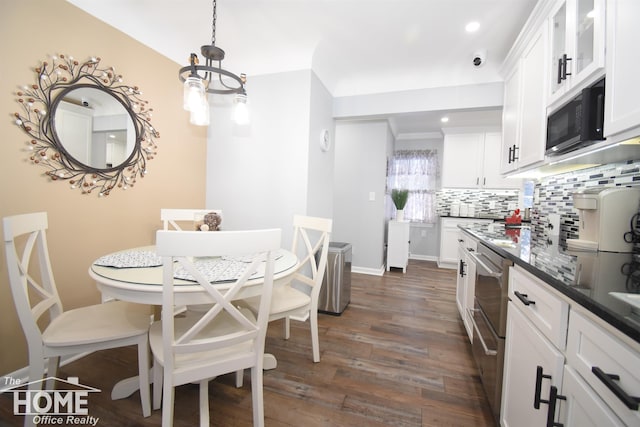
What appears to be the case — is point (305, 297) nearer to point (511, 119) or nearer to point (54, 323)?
point (54, 323)

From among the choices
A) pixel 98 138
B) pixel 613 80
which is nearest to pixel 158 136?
pixel 98 138

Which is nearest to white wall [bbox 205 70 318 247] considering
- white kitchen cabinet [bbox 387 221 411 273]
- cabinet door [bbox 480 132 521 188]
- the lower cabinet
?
the lower cabinet

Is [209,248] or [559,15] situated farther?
[559,15]

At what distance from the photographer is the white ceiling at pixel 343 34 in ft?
6.32

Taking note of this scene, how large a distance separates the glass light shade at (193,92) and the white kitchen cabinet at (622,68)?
1916mm

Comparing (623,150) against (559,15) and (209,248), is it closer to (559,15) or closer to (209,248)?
(559,15)

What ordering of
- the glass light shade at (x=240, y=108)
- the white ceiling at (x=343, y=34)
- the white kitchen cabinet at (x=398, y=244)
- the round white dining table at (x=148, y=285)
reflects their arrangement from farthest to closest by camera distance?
the white kitchen cabinet at (x=398, y=244), the white ceiling at (x=343, y=34), the glass light shade at (x=240, y=108), the round white dining table at (x=148, y=285)

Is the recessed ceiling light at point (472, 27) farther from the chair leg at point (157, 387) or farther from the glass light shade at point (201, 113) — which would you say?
the chair leg at point (157, 387)

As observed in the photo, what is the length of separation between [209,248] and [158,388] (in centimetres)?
99

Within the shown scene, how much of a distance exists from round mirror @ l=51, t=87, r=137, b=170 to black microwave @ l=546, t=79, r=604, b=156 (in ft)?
9.47

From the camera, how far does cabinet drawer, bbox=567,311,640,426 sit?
56 cm

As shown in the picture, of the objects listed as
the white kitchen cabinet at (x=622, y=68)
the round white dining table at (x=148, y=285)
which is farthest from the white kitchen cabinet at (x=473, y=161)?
the round white dining table at (x=148, y=285)

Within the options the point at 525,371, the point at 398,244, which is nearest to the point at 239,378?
the point at 525,371

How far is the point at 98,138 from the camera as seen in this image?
76.0 inches
